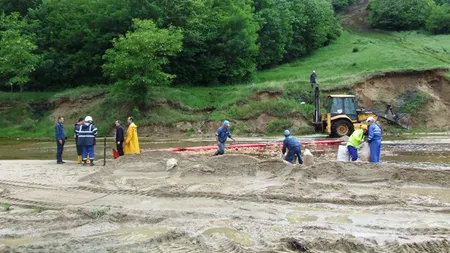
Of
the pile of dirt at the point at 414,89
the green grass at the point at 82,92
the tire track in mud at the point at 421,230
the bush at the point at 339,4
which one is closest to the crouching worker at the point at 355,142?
the tire track in mud at the point at 421,230

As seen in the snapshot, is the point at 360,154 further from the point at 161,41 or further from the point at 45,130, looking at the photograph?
the point at 45,130

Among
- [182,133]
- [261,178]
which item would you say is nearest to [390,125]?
[182,133]

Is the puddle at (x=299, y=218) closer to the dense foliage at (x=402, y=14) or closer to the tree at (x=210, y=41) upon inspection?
the tree at (x=210, y=41)

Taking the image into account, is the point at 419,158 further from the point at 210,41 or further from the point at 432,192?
the point at 210,41

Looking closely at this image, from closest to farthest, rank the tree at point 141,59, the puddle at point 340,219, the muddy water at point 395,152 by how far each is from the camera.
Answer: the puddle at point 340,219 < the muddy water at point 395,152 < the tree at point 141,59

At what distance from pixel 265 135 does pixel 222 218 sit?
75.4 feet

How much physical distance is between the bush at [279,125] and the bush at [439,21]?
122 feet

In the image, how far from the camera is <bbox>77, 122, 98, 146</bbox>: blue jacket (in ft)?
55.4

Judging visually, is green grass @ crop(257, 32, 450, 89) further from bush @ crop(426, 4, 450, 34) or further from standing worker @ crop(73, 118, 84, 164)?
standing worker @ crop(73, 118, 84, 164)

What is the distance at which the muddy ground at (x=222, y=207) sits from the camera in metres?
7.93

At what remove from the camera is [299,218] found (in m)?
9.63

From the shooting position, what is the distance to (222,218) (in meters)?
9.59

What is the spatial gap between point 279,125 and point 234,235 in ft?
80.4

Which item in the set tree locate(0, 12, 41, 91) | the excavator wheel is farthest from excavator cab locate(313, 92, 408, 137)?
tree locate(0, 12, 41, 91)
